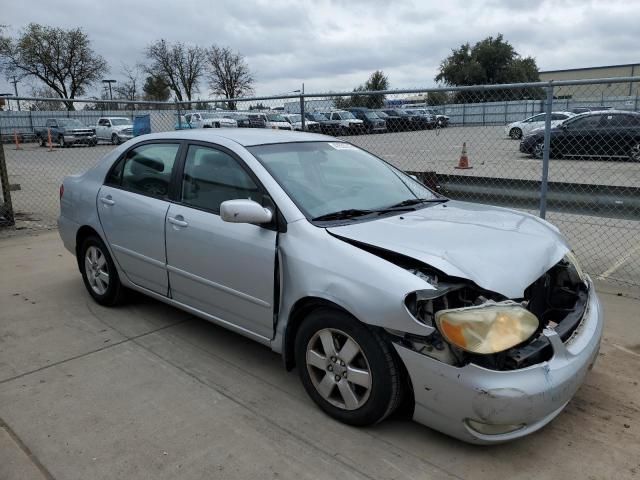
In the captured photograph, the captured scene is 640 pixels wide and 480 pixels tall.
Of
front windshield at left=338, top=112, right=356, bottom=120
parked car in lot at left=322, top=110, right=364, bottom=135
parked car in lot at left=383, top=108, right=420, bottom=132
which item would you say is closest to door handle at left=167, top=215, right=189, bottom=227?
parked car in lot at left=383, top=108, right=420, bottom=132

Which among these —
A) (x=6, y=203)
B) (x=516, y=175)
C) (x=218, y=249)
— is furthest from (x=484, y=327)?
(x=516, y=175)

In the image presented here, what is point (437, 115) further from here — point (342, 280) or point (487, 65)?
point (487, 65)

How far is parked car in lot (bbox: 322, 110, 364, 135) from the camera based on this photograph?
29.1 feet

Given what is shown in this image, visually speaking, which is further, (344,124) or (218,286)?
(344,124)

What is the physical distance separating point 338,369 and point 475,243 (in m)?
1.00

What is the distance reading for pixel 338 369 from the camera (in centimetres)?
281

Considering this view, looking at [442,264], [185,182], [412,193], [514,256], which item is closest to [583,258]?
[412,193]

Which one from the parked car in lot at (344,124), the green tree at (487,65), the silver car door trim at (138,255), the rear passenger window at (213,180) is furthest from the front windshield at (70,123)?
the green tree at (487,65)

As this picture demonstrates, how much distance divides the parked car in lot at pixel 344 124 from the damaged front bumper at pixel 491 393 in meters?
6.70

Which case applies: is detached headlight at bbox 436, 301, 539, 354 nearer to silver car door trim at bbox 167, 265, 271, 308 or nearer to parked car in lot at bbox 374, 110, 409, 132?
silver car door trim at bbox 167, 265, 271, 308

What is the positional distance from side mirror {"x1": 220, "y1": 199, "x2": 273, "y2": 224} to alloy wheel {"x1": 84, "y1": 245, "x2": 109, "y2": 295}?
79.7 inches

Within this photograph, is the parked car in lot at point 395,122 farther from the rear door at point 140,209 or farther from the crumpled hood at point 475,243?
the crumpled hood at point 475,243

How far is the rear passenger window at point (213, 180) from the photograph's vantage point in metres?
3.42

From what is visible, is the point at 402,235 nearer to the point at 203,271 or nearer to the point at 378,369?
the point at 378,369
